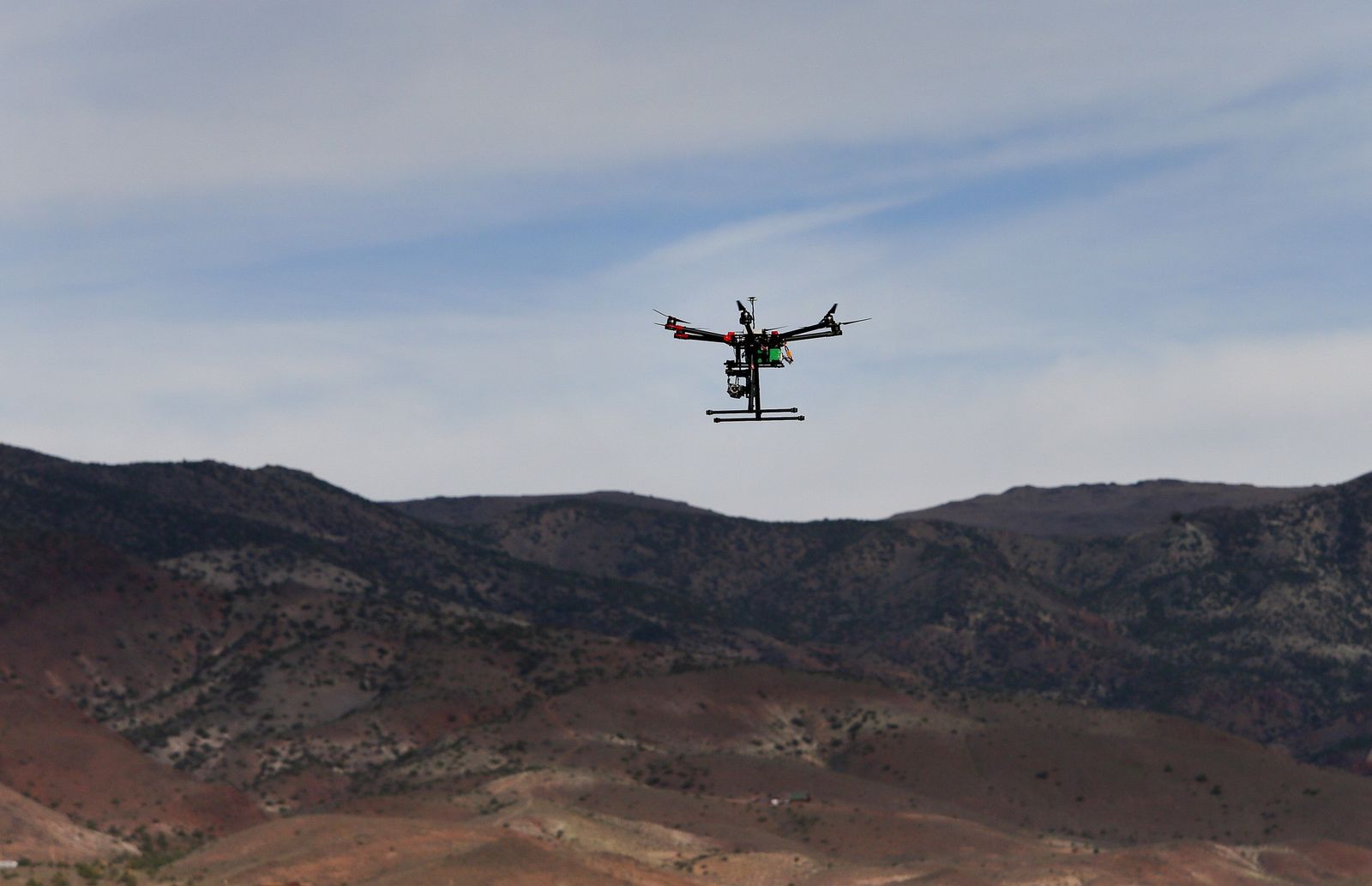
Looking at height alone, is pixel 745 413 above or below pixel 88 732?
above

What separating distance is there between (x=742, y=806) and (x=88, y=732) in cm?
4601

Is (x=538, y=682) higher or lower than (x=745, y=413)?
lower

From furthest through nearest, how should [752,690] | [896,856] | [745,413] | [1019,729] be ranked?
[752,690] → [1019,729] → [896,856] → [745,413]

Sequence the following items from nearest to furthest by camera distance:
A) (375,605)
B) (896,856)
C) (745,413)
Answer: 1. (745,413)
2. (896,856)
3. (375,605)

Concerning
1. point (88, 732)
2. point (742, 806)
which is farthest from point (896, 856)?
point (88, 732)

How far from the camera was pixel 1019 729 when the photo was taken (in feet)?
413

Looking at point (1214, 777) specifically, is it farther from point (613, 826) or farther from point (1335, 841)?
point (613, 826)

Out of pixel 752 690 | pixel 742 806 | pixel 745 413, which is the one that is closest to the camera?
pixel 745 413

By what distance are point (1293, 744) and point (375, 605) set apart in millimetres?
99545

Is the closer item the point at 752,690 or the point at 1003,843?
the point at 1003,843

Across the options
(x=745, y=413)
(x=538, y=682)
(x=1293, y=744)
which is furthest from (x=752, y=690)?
(x=745, y=413)

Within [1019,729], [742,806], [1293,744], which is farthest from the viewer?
[1293,744]

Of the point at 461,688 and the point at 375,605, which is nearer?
the point at 461,688

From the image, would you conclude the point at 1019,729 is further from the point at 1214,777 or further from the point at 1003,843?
the point at 1003,843
